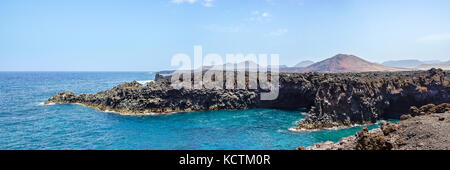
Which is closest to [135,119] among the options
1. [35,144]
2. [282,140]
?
[35,144]

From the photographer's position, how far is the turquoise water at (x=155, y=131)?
31.9m

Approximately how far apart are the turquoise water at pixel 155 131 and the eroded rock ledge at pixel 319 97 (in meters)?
3.69

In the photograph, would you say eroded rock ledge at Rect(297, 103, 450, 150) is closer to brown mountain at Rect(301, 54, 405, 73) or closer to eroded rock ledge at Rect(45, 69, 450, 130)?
eroded rock ledge at Rect(45, 69, 450, 130)

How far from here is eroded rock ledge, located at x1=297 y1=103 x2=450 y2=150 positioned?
1769 cm

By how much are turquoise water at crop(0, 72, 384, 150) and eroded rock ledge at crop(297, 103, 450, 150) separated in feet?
33.2

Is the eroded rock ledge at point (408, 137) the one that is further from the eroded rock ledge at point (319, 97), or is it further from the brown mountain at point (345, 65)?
the brown mountain at point (345, 65)

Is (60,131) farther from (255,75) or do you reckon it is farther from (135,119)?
(255,75)

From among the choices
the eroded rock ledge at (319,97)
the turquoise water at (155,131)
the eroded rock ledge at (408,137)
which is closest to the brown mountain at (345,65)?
the eroded rock ledge at (319,97)

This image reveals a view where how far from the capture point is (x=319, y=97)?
4162 cm

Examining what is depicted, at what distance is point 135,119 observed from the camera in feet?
155

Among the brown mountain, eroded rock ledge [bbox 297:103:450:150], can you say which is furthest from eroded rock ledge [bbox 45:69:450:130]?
the brown mountain

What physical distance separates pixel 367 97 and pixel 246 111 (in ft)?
76.7

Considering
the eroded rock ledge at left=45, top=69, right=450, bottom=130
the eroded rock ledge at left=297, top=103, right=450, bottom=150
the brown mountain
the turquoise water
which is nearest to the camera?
the eroded rock ledge at left=297, top=103, right=450, bottom=150

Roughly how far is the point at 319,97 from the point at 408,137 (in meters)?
22.3
